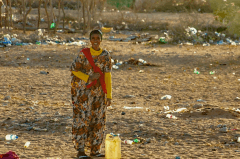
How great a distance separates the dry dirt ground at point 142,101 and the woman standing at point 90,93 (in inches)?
14.1

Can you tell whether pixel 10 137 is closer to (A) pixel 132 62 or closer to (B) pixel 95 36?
(B) pixel 95 36

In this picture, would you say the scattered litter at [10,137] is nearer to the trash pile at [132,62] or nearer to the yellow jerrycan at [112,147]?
the yellow jerrycan at [112,147]

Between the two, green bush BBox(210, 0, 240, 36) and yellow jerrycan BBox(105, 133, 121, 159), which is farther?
green bush BBox(210, 0, 240, 36)

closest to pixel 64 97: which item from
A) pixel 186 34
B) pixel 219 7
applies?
pixel 186 34

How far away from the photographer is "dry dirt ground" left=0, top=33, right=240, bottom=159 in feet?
13.0

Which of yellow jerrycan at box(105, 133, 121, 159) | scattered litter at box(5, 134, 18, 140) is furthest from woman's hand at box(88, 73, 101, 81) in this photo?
scattered litter at box(5, 134, 18, 140)

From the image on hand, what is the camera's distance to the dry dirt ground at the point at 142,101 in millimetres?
3961

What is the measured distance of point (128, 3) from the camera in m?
29.6

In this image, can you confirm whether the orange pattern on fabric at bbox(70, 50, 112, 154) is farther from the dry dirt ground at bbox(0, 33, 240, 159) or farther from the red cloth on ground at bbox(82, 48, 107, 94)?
the dry dirt ground at bbox(0, 33, 240, 159)

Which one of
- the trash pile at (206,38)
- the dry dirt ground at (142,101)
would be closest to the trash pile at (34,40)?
the dry dirt ground at (142,101)

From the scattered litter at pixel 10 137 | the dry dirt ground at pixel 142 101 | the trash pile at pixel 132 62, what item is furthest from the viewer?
the trash pile at pixel 132 62

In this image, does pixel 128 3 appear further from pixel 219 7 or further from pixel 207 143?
pixel 207 143

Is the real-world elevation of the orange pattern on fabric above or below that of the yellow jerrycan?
above

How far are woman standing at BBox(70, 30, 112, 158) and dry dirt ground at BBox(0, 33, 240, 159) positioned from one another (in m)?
0.36
